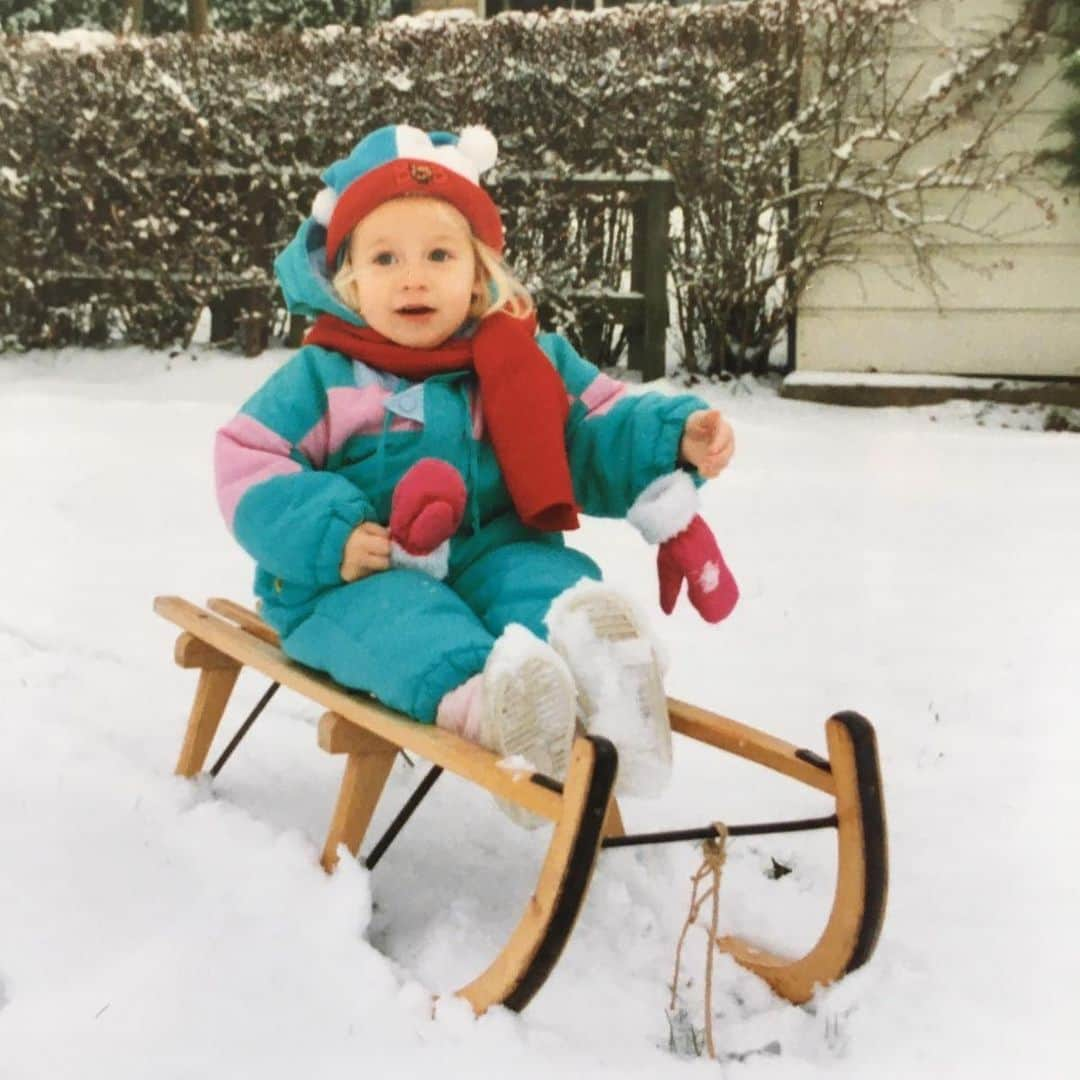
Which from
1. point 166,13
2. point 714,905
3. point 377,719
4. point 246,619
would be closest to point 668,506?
point 377,719

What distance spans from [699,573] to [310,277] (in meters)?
0.92

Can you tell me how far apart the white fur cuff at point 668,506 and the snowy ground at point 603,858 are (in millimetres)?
533

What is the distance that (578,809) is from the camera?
171 centimetres

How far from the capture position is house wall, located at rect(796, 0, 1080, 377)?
6.61 metres

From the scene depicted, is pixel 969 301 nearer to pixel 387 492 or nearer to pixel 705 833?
pixel 387 492

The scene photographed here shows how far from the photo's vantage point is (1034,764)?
111 inches

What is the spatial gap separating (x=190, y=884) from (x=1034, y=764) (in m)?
1.72

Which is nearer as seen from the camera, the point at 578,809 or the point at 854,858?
the point at 578,809

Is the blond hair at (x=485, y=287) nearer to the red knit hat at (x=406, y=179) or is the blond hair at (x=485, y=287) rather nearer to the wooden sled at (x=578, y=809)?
the red knit hat at (x=406, y=179)

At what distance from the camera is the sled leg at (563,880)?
1705mm

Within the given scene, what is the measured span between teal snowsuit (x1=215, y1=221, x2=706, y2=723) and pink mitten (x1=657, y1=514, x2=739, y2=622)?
131mm

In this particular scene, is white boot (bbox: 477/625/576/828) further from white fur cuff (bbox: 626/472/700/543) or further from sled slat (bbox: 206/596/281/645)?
sled slat (bbox: 206/596/281/645)

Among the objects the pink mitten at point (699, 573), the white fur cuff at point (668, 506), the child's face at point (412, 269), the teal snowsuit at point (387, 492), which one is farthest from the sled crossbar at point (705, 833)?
the child's face at point (412, 269)

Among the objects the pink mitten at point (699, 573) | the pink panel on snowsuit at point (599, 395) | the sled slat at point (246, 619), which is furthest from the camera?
the sled slat at point (246, 619)
